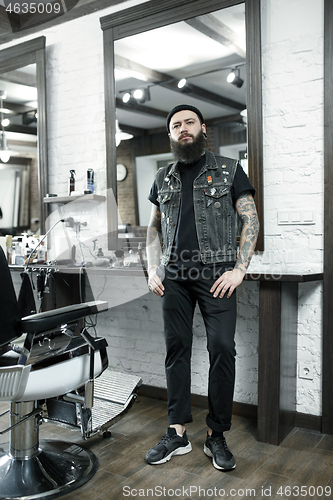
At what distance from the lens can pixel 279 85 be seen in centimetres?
267

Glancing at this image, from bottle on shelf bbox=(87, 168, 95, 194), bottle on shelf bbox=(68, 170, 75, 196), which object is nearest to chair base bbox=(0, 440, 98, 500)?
bottle on shelf bbox=(87, 168, 95, 194)

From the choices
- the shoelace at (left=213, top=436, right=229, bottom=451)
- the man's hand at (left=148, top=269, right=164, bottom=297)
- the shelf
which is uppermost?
the shelf

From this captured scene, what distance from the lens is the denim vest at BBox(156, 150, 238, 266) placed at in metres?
2.24

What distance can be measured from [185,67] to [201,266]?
59.7 inches

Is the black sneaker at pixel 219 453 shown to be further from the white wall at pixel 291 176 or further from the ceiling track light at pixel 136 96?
the ceiling track light at pixel 136 96

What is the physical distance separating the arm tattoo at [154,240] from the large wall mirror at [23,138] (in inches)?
58.9

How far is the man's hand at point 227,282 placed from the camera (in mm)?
2174

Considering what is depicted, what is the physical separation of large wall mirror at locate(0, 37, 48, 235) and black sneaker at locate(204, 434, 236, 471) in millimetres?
2245

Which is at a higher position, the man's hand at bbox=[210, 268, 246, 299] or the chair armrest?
the man's hand at bbox=[210, 268, 246, 299]

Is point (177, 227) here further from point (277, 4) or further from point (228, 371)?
point (277, 4)

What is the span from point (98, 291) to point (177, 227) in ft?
4.65

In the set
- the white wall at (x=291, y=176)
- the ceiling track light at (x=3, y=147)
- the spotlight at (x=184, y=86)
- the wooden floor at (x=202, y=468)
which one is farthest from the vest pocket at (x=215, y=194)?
the ceiling track light at (x=3, y=147)

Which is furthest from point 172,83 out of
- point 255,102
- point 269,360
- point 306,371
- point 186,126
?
point 306,371

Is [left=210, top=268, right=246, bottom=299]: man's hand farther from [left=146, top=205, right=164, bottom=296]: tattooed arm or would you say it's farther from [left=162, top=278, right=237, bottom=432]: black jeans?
[left=146, top=205, right=164, bottom=296]: tattooed arm
